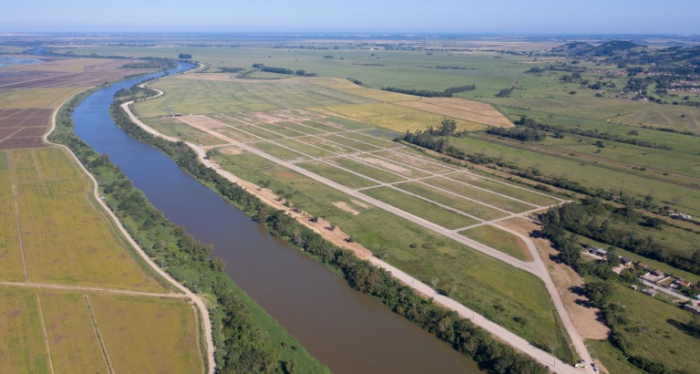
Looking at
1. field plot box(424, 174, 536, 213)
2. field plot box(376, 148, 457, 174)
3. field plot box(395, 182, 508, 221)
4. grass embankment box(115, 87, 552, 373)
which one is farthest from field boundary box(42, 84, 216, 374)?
Answer: field plot box(376, 148, 457, 174)

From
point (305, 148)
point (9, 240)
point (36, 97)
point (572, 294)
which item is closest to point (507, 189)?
point (572, 294)

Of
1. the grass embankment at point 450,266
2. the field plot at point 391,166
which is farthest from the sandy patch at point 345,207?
the field plot at point 391,166

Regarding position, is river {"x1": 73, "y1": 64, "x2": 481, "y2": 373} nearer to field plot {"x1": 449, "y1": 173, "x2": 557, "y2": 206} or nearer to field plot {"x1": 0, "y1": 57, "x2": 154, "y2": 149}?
field plot {"x1": 449, "y1": 173, "x2": 557, "y2": 206}

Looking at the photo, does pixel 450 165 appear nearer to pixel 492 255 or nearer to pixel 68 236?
pixel 492 255

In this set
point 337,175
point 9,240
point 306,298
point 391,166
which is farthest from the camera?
point 391,166

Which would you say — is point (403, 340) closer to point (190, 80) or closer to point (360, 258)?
point (360, 258)

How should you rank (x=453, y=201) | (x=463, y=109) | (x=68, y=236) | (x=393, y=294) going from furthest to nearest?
(x=463, y=109)
(x=453, y=201)
(x=68, y=236)
(x=393, y=294)
